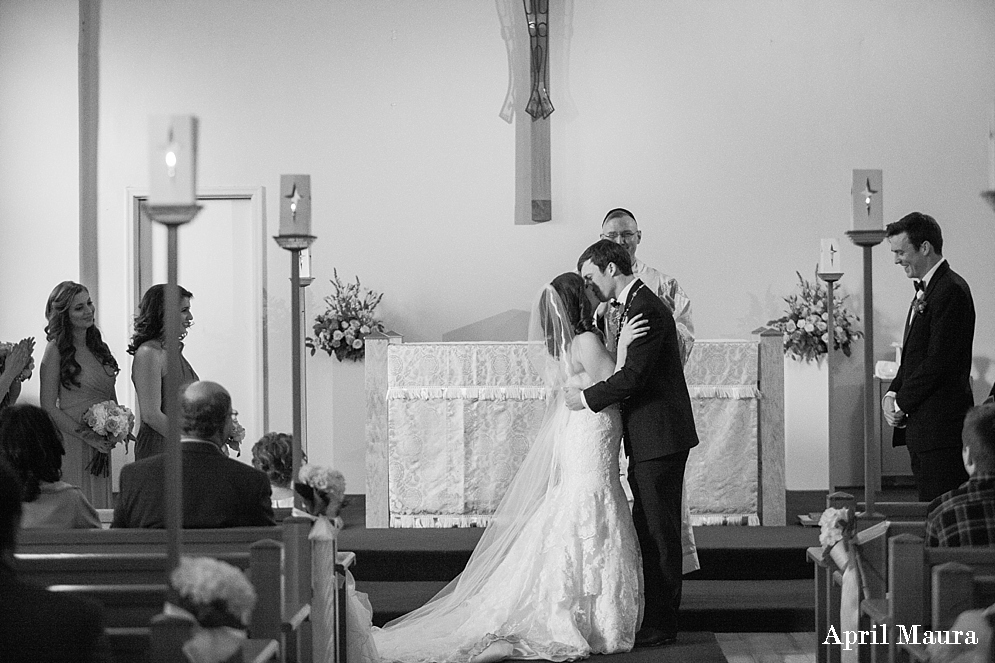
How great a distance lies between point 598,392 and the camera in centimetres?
462

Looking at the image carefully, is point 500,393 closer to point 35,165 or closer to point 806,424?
point 806,424

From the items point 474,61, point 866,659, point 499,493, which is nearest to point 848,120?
point 474,61

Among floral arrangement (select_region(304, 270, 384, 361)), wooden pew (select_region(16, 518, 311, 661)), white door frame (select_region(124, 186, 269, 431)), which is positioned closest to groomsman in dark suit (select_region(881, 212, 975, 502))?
wooden pew (select_region(16, 518, 311, 661))

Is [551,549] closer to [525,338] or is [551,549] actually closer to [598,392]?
[598,392]

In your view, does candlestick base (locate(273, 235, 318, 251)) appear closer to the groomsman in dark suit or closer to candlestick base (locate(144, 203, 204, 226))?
candlestick base (locate(144, 203, 204, 226))

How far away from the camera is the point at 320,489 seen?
11.8 ft

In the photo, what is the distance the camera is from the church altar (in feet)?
21.4

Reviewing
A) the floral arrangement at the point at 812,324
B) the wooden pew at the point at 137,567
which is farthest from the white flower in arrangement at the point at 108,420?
the floral arrangement at the point at 812,324

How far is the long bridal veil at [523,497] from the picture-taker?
4715mm

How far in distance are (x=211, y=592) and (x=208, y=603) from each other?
0.03m

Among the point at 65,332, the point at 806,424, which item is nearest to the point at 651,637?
the point at 65,332

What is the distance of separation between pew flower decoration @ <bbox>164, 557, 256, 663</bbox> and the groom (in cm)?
252

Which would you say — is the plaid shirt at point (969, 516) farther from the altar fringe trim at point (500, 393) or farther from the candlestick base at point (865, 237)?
the altar fringe trim at point (500, 393)

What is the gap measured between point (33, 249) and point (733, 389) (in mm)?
5144
